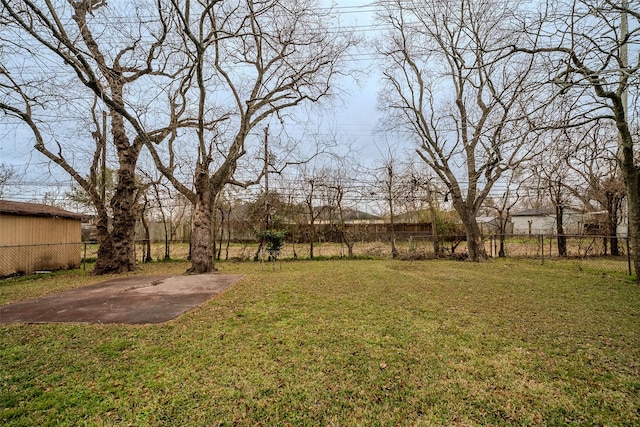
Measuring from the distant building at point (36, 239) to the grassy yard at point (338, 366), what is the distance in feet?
22.0

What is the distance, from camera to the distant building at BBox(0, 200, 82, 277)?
8078 millimetres

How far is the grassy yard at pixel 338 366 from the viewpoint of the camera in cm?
196

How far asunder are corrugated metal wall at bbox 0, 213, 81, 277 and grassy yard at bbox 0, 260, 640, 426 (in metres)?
6.68

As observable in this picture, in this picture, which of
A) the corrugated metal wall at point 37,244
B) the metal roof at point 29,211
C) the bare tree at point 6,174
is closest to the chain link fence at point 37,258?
the corrugated metal wall at point 37,244

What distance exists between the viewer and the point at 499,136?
4688 mm

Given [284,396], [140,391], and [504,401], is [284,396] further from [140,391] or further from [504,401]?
[504,401]

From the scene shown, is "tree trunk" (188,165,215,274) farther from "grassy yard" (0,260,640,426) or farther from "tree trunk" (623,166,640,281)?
"tree trunk" (623,166,640,281)

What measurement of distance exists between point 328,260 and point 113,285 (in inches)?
274

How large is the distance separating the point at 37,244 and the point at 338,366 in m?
10.1

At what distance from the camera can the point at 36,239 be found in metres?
8.85

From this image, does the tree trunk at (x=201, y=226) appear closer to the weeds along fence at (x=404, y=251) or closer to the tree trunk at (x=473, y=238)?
the weeds along fence at (x=404, y=251)

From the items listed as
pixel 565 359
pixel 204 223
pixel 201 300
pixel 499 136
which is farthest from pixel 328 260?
pixel 565 359

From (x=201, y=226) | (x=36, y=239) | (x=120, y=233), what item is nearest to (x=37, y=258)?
(x=36, y=239)

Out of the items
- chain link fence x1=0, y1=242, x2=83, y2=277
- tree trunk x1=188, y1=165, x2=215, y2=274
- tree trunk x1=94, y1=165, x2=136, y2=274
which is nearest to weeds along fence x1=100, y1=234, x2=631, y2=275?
chain link fence x1=0, y1=242, x2=83, y2=277
